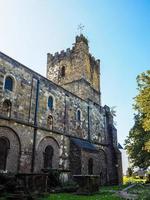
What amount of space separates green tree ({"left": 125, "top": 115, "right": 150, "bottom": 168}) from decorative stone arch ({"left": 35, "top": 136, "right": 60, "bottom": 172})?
447 inches

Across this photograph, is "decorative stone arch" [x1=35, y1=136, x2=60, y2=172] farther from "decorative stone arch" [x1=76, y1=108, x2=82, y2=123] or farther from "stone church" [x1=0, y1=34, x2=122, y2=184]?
"decorative stone arch" [x1=76, y1=108, x2=82, y2=123]

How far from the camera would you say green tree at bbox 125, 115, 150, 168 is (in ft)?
85.3

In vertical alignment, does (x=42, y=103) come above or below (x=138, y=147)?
above

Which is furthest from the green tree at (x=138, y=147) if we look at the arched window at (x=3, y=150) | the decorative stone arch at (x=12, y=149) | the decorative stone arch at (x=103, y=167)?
the arched window at (x=3, y=150)

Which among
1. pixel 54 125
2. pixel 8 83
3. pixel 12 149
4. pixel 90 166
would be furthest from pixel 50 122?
pixel 90 166

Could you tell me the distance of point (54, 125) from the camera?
65.8ft

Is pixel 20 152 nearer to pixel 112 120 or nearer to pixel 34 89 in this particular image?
pixel 34 89

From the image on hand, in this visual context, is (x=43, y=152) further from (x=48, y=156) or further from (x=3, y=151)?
(x=3, y=151)

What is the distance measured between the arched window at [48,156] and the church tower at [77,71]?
1164 cm

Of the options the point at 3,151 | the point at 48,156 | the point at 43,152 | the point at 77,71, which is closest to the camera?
the point at 3,151

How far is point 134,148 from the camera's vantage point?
26.8 m

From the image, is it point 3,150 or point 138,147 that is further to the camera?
point 138,147

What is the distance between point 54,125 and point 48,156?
2.86 metres

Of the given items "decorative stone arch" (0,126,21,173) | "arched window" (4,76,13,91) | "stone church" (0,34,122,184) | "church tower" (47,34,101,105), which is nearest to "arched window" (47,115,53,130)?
"stone church" (0,34,122,184)
